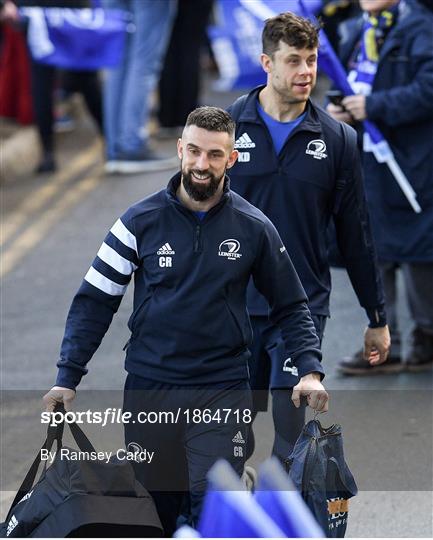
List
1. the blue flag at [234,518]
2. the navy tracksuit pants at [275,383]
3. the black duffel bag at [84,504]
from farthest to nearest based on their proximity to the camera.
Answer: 1. the navy tracksuit pants at [275,383]
2. the black duffel bag at [84,504]
3. the blue flag at [234,518]

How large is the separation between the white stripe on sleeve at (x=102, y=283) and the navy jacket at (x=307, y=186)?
0.87 meters

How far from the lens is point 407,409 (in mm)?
6996

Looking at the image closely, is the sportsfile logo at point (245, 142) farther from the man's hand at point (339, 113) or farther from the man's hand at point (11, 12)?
the man's hand at point (11, 12)

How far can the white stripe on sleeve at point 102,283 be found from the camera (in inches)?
190

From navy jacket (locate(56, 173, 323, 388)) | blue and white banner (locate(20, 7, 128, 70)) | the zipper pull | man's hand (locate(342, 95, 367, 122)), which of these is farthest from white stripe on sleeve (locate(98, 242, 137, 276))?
blue and white banner (locate(20, 7, 128, 70))

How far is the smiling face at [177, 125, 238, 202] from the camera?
4.68 m

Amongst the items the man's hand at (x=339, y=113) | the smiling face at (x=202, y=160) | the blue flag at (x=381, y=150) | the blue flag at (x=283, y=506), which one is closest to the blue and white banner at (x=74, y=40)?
the blue flag at (x=381, y=150)

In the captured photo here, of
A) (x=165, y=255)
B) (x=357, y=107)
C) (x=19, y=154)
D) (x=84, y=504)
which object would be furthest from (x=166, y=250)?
(x=19, y=154)

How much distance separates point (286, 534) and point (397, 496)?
2.79 meters

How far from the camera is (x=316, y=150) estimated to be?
18.1 feet

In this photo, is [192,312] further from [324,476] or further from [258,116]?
[258,116]

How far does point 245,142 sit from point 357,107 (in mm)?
1632

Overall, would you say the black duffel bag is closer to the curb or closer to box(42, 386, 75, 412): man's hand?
box(42, 386, 75, 412): man's hand

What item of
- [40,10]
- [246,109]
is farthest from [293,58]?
[40,10]
